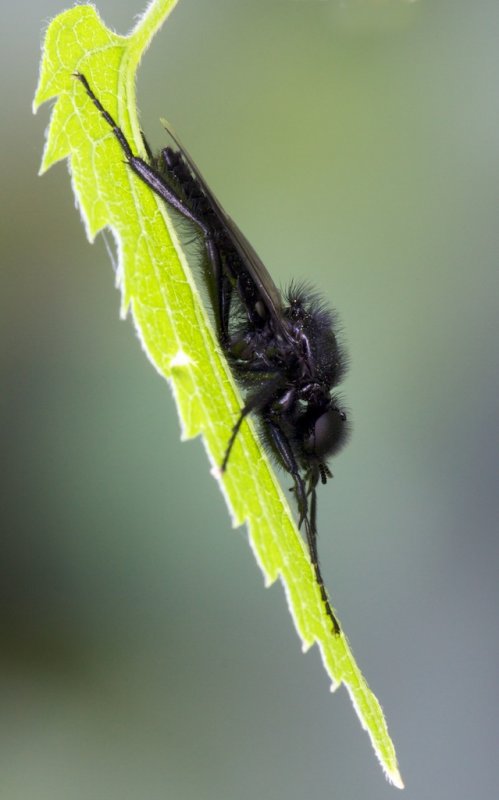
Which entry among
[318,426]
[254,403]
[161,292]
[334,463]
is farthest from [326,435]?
[334,463]

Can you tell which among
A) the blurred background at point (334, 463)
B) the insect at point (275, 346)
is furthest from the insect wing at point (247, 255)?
the blurred background at point (334, 463)

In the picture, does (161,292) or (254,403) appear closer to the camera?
(161,292)

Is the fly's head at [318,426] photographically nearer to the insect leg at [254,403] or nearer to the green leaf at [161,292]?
the insect leg at [254,403]

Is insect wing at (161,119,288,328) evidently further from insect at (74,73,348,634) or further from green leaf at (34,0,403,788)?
green leaf at (34,0,403,788)

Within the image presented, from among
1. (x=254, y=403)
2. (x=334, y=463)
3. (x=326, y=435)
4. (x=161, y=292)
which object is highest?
(x=161, y=292)

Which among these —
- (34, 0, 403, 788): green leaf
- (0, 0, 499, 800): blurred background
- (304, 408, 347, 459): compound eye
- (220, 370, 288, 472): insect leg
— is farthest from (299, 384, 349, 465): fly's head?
(0, 0, 499, 800): blurred background

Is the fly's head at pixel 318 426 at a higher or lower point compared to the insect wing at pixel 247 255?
lower

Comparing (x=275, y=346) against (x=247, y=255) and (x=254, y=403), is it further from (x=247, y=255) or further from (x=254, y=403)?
(x=254, y=403)
